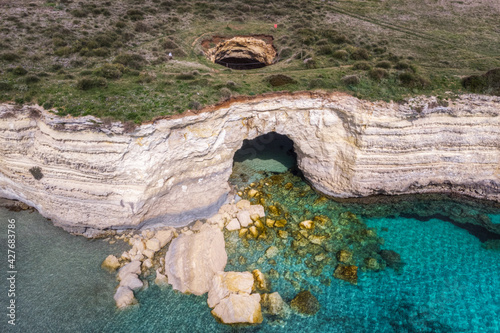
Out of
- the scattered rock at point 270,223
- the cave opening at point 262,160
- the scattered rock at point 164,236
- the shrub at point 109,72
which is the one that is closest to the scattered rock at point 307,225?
the scattered rock at point 270,223

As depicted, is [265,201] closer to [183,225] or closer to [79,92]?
[183,225]

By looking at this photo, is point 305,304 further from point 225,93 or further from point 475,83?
point 475,83

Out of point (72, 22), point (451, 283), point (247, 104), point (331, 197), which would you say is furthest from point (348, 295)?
point (72, 22)

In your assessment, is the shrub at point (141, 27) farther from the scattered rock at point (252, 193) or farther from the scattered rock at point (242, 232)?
the scattered rock at point (242, 232)

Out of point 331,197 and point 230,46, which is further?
point 230,46

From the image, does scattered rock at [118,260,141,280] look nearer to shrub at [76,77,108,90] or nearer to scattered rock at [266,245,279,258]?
scattered rock at [266,245,279,258]

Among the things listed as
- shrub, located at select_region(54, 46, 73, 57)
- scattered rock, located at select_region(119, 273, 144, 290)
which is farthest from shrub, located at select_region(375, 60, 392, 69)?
shrub, located at select_region(54, 46, 73, 57)

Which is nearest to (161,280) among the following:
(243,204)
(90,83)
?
(243,204)
